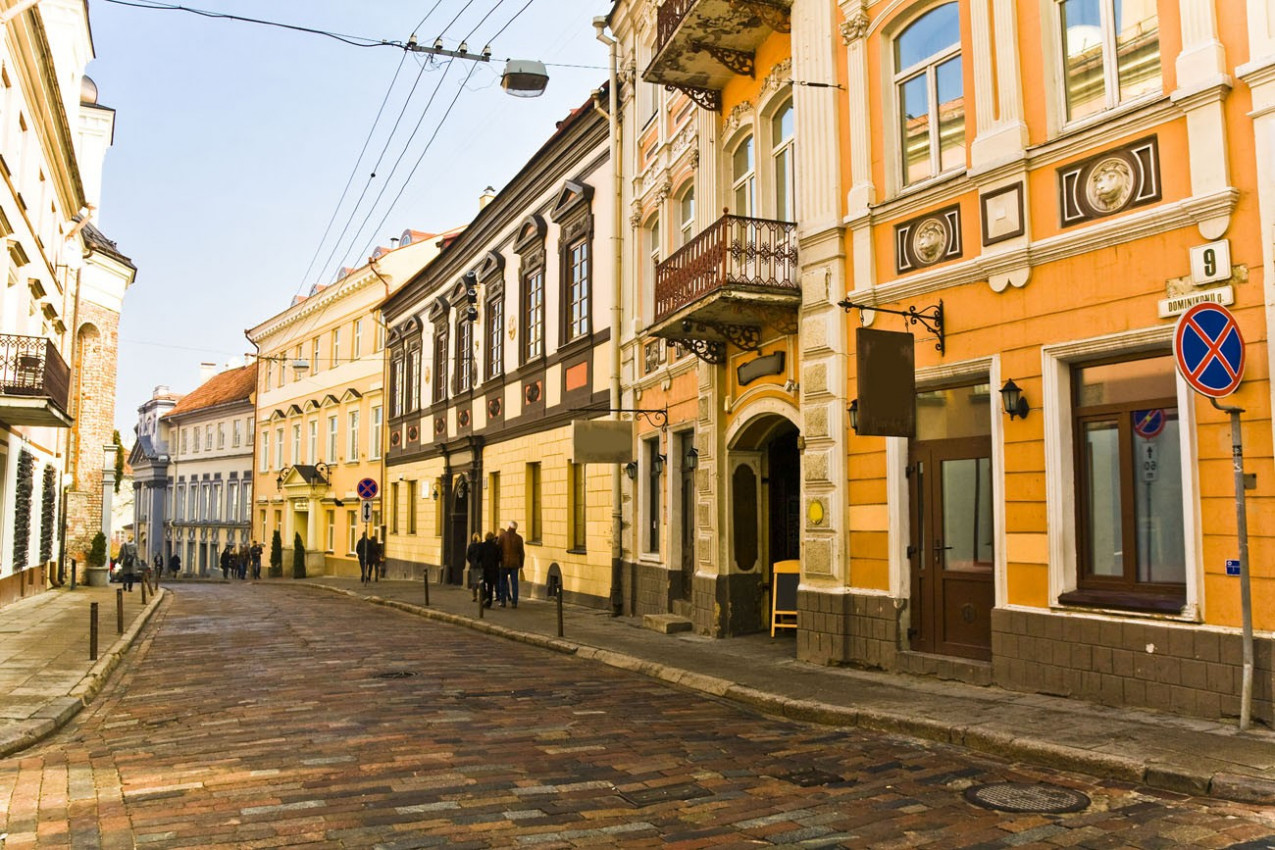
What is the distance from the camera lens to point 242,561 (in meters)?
46.7

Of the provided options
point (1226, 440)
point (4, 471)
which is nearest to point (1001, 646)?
point (1226, 440)

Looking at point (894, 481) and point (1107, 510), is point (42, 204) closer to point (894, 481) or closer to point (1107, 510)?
point (894, 481)

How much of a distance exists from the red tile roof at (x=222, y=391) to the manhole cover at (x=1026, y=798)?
51.4 meters

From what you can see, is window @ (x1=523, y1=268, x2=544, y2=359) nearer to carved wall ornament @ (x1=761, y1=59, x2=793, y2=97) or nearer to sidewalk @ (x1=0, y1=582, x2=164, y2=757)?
sidewalk @ (x1=0, y1=582, x2=164, y2=757)

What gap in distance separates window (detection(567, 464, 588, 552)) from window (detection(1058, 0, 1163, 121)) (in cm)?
1335

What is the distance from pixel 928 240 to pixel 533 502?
14.8 metres

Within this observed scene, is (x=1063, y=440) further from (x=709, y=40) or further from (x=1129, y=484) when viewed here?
(x=709, y=40)

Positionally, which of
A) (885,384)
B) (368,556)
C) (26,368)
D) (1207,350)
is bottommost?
(368,556)

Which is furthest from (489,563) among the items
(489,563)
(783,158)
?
(783,158)

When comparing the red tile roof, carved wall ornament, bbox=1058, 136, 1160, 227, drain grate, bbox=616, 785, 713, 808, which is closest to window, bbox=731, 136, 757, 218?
carved wall ornament, bbox=1058, 136, 1160, 227

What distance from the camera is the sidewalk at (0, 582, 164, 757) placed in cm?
868

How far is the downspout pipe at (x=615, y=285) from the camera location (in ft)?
60.8

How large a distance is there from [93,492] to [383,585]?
30.5 ft

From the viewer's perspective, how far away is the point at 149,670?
41.2ft
